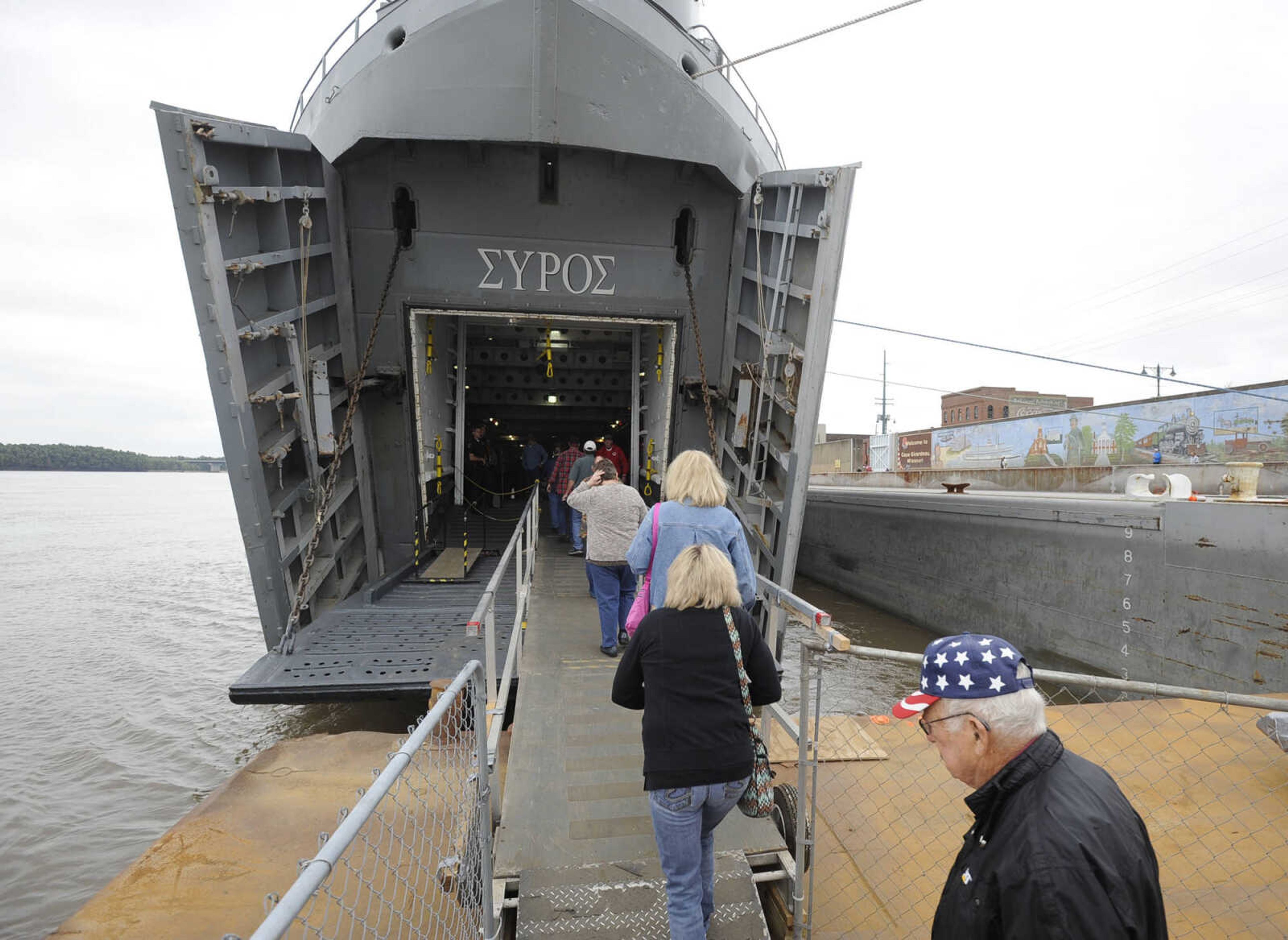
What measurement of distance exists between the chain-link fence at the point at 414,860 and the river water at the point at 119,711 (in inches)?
103

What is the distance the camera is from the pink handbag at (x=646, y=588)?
3.34m

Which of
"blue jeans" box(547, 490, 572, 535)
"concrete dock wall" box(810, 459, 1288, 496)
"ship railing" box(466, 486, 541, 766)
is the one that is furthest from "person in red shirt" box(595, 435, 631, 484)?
"concrete dock wall" box(810, 459, 1288, 496)

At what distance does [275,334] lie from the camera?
641 centimetres

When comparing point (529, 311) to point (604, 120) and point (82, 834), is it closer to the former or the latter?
point (604, 120)

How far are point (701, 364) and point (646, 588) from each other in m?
4.92

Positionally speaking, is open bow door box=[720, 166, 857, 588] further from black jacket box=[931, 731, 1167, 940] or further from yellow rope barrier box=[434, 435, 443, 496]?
black jacket box=[931, 731, 1167, 940]

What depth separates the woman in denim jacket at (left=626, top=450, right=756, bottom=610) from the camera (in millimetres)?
3287

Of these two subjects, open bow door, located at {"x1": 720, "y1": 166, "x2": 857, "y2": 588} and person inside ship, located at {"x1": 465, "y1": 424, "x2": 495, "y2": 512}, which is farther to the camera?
person inside ship, located at {"x1": 465, "y1": 424, "x2": 495, "y2": 512}

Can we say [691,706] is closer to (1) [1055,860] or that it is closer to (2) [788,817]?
(1) [1055,860]

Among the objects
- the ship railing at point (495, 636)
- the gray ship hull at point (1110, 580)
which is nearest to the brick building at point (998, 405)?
the gray ship hull at point (1110, 580)

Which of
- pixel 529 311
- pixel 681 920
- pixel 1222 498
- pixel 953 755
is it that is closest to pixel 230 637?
pixel 529 311

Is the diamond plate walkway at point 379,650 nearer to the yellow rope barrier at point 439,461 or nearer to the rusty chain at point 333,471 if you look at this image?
the rusty chain at point 333,471

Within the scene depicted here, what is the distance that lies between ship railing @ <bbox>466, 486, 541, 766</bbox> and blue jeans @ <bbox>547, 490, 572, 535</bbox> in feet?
10.6

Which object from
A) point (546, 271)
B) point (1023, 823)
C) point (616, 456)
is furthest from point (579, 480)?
point (1023, 823)
